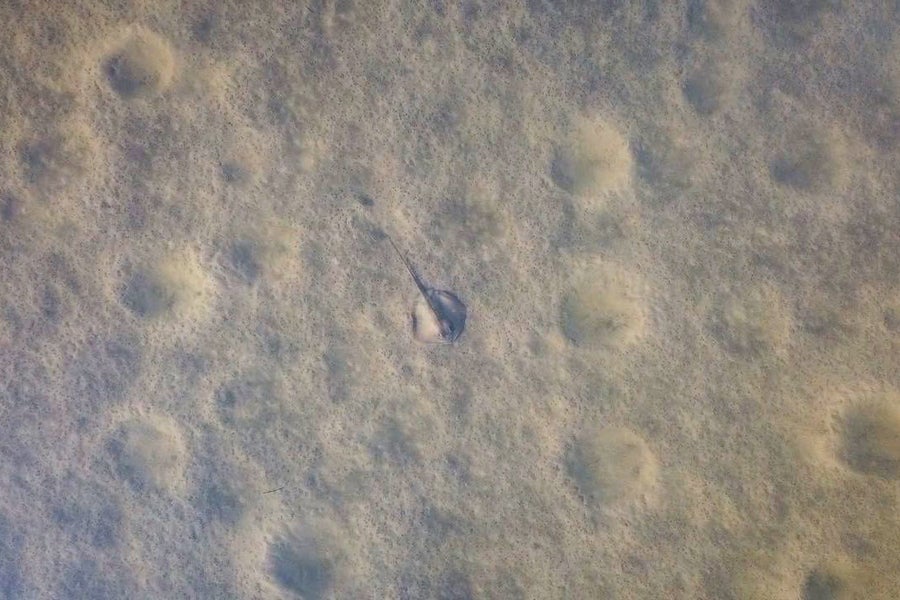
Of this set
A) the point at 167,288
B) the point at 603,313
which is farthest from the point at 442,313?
the point at 167,288

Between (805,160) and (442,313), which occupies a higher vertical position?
(805,160)

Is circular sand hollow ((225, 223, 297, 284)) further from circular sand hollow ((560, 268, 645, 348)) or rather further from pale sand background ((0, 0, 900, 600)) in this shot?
circular sand hollow ((560, 268, 645, 348))

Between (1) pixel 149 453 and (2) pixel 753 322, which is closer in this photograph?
(2) pixel 753 322

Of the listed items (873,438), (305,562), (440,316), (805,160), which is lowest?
(305,562)

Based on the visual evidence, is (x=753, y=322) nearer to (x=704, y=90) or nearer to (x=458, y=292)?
(x=704, y=90)

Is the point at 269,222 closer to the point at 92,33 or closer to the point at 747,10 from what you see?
the point at 92,33

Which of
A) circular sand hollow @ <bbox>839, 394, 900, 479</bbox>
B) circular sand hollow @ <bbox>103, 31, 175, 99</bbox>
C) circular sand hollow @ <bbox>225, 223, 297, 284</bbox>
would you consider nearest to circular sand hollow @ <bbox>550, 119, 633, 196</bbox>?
circular sand hollow @ <bbox>225, 223, 297, 284</bbox>
